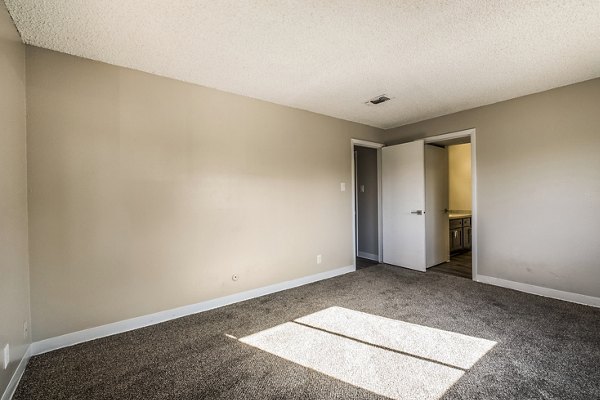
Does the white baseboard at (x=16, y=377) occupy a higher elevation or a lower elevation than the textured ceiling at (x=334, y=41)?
lower

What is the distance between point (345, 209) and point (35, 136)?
3743 millimetres

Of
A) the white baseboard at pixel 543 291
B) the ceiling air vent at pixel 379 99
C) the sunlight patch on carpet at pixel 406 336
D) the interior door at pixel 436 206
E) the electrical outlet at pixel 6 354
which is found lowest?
the sunlight patch on carpet at pixel 406 336

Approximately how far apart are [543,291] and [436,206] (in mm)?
1852

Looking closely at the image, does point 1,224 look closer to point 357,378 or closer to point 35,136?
point 35,136

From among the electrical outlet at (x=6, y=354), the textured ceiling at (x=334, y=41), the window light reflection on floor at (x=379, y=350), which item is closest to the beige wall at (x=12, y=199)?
the electrical outlet at (x=6, y=354)

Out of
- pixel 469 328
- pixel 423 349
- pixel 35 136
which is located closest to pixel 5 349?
pixel 35 136

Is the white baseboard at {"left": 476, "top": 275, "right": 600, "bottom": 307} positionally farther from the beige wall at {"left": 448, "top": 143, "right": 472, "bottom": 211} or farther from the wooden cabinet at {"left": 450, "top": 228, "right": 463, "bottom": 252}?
the beige wall at {"left": 448, "top": 143, "right": 472, "bottom": 211}

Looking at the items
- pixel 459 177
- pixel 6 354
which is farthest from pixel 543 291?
pixel 6 354

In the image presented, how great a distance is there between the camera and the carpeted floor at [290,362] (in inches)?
65.9

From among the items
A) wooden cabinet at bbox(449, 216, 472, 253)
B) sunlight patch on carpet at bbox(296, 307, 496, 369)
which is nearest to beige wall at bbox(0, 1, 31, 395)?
sunlight patch on carpet at bbox(296, 307, 496, 369)

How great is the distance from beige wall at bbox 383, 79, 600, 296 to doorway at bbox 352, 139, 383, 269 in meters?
1.61

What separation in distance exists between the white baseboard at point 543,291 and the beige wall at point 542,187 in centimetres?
5

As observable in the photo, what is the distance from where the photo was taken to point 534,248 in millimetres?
3326

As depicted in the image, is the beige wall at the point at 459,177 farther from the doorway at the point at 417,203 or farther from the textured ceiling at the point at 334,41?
the textured ceiling at the point at 334,41
